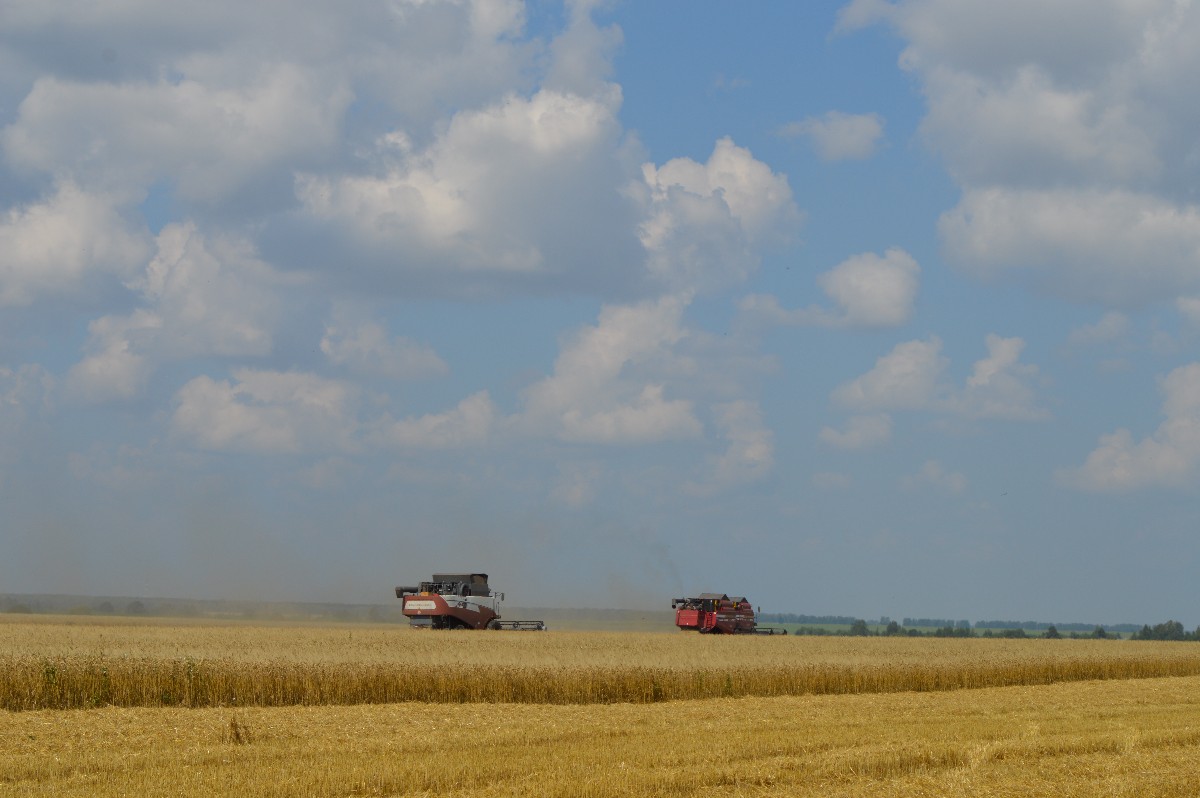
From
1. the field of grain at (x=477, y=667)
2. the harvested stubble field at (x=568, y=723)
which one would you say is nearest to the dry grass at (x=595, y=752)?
the harvested stubble field at (x=568, y=723)

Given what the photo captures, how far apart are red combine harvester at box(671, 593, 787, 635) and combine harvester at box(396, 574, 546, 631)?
940 centimetres

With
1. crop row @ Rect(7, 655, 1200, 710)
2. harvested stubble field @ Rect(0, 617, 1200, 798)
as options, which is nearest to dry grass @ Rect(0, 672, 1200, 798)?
harvested stubble field @ Rect(0, 617, 1200, 798)

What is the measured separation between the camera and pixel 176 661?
28328 mm

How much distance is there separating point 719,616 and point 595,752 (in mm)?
47747

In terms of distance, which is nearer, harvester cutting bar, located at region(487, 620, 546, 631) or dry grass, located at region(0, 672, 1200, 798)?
dry grass, located at region(0, 672, 1200, 798)

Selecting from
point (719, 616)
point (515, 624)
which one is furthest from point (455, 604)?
point (719, 616)

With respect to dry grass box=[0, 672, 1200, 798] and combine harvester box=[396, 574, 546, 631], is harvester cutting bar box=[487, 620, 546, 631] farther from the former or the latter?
dry grass box=[0, 672, 1200, 798]

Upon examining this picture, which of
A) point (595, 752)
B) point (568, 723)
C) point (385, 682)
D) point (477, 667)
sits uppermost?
point (477, 667)

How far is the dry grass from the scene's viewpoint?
16234 mm

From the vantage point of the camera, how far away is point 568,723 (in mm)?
24172

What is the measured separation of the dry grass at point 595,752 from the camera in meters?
16.2

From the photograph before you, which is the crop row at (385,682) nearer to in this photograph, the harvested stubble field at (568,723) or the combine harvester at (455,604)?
the harvested stubble field at (568,723)

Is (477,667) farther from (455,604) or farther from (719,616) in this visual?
(719,616)

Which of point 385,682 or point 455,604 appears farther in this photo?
point 455,604
